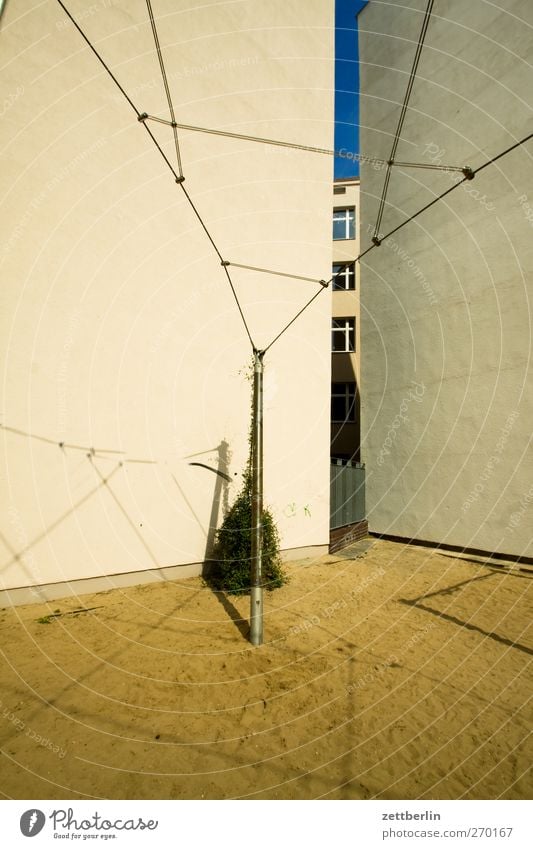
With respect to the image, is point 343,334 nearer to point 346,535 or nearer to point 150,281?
point 346,535

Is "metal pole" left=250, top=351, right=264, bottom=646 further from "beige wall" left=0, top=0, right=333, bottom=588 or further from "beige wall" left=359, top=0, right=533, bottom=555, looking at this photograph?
"beige wall" left=359, top=0, right=533, bottom=555

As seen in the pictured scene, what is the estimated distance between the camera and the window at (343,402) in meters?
23.5

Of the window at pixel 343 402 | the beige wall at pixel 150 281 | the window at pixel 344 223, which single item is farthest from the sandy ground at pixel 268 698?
the window at pixel 344 223

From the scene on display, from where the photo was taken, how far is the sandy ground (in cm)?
396

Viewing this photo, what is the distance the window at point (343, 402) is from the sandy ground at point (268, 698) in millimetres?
15123

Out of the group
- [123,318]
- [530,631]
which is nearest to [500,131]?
[123,318]

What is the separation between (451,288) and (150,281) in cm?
1012

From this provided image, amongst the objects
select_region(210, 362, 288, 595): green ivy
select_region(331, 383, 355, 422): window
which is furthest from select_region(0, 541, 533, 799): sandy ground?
select_region(331, 383, 355, 422): window

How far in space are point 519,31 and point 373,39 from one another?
7056 mm

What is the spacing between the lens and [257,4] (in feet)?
38.8

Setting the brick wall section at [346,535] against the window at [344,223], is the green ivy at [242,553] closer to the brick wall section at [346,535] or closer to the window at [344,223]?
the brick wall section at [346,535]

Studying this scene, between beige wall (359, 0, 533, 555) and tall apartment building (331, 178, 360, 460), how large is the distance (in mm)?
6387
